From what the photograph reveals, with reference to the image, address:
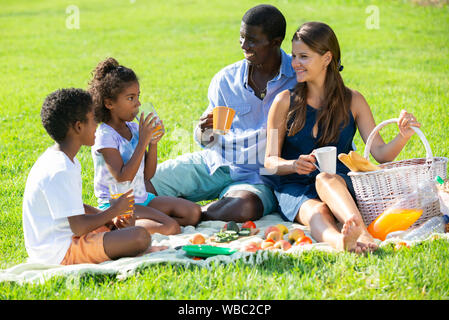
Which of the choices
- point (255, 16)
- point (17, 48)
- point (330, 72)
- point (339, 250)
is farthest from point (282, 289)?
point (17, 48)

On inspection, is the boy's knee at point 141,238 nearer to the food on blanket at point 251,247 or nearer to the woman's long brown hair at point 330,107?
the food on blanket at point 251,247

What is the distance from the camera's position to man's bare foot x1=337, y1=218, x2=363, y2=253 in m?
3.94

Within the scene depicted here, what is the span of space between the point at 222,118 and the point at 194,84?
6997 millimetres

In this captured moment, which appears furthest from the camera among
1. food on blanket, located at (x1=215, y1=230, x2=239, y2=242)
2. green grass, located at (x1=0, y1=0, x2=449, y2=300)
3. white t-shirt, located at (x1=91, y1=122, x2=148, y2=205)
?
white t-shirt, located at (x1=91, y1=122, x2=148, y2=205)

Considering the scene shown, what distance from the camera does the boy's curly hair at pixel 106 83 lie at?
15.5 ft

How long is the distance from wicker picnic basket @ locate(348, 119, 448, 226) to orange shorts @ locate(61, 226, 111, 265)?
75.2 inches

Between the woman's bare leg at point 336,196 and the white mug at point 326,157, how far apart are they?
3.9 inches

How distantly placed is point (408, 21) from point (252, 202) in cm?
1452

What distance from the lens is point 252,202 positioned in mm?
5121

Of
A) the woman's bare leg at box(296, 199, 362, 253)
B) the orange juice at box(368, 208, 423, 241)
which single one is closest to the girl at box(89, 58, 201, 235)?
the woman's bare leg at box(296, 199, 362, 253)

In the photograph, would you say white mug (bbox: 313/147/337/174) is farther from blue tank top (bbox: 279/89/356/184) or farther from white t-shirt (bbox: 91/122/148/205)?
white t-shirt (bbox: 91/122/148/205)

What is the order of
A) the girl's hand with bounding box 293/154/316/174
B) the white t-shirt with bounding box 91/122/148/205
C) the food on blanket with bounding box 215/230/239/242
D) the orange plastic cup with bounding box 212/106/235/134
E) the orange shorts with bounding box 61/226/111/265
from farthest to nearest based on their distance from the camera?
the orange plastic cup with bounding box 212/106/235/134, the white t-shirt with bounding box 91/122/148/205, the food on blanket with bounding box 215/230/239/242, the girl's hand with bounding box 293/154/316/174, the orange shorts with bounding box 61/226/111/265

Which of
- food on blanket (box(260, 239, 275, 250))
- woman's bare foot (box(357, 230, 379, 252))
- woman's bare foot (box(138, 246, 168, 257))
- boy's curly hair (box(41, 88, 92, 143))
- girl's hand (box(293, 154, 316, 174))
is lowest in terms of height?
woman's bare foot (box(138, 246, 168, 257))
